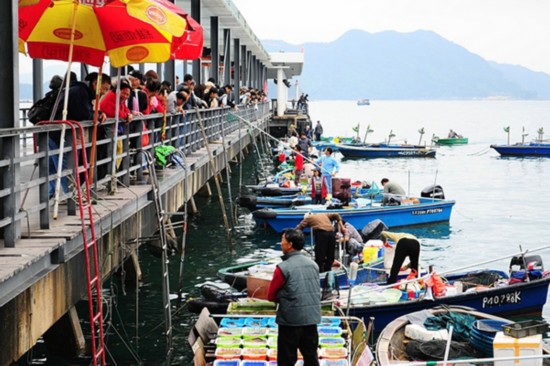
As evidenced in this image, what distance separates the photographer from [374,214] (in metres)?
27.7

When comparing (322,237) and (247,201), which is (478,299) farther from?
(247,201)

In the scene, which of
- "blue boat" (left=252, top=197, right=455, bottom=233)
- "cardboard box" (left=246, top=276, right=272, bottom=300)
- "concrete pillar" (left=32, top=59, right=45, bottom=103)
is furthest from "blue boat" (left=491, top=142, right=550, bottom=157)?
"cardboard box" (left=246, top=276, right=272, bottom=300)

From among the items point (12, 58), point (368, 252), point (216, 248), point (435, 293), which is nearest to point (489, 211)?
point (216, 248)

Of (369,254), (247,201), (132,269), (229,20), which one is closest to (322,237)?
(369,254)

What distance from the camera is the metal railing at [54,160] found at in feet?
30.1

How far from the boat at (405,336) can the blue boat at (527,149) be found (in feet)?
195

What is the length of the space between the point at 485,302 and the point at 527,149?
57.8 metres

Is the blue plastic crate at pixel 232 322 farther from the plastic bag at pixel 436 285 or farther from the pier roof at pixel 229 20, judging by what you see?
the pier roof at pixel 229 20

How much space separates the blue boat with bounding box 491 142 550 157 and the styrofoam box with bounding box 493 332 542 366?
62596 millimetres

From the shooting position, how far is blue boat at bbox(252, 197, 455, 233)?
26703 millimetres

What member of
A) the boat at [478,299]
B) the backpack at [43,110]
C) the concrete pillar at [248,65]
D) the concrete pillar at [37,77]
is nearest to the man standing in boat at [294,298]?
the backpack at [43,110]

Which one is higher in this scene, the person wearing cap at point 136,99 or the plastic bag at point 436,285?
the person wearing cap at point 136,99

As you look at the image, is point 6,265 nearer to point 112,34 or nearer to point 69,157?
point 69,157

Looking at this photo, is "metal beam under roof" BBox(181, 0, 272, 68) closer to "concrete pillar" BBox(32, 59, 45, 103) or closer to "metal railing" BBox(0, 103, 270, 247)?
"concrete pillar" BBox(32, 59, 45, 103)
